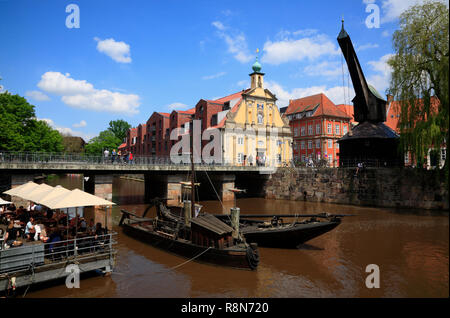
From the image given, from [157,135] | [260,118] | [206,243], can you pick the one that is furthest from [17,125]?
[206,243]

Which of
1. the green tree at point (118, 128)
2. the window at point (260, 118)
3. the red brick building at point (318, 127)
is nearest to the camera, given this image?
the window at point (260, 118)

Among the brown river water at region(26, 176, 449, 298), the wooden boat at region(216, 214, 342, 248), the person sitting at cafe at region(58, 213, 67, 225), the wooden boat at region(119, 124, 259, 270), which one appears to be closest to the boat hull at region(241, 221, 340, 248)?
the wooden boat at region(216, 214, 342, 248)

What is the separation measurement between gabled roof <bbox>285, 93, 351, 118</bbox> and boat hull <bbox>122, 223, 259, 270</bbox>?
5185 centimetres

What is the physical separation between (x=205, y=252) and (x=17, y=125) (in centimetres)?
4048

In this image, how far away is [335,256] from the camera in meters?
15.5

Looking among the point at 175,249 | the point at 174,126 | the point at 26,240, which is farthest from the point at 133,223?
the point at 174,126

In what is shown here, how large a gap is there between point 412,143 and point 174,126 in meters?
44.7

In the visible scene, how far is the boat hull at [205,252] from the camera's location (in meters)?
13.3

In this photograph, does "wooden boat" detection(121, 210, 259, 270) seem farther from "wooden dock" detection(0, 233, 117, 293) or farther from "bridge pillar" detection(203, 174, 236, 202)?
"bridge pillar" detection(203, 174, 236, 202)

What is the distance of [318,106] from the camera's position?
64188 millimetres

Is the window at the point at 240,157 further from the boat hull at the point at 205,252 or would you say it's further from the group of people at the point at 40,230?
the group of people at the point at 40,230

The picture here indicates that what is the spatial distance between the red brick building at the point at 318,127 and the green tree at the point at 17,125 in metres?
45.0

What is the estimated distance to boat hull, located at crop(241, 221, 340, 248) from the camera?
52.5 ft

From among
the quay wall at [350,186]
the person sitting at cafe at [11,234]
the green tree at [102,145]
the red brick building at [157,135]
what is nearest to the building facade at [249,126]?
the quay wall at [350,186]
